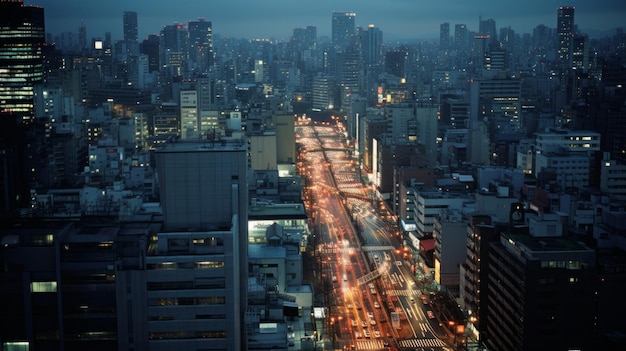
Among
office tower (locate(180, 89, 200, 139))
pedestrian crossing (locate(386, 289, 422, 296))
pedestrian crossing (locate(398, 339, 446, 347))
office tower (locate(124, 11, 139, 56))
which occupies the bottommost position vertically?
pedestrian crossing (locate(398, 339, 446, 347))

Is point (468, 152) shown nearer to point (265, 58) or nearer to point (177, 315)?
point (177, 315)

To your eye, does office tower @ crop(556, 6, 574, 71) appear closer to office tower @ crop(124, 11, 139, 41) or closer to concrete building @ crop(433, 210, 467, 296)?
office tower @ crop(124, 11, 139, 41)

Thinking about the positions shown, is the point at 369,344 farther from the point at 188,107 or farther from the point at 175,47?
the point at 175,47

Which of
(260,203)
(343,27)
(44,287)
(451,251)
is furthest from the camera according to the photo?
(343,27)

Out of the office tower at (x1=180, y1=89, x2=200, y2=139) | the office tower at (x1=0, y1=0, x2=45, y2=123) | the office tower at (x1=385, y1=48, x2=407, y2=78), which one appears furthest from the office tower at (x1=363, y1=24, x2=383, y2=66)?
the office tower at (x1=0, y1=0, x2=45, y2=123)

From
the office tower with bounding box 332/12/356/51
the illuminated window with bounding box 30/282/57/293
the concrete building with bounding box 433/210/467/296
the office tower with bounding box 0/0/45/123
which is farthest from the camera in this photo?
the office tower with bounding box 332/12/356/51

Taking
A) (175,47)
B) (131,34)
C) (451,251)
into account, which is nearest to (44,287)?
(451,251)

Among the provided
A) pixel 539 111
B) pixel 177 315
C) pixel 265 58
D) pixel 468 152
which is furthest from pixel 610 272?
pixel 265 58
